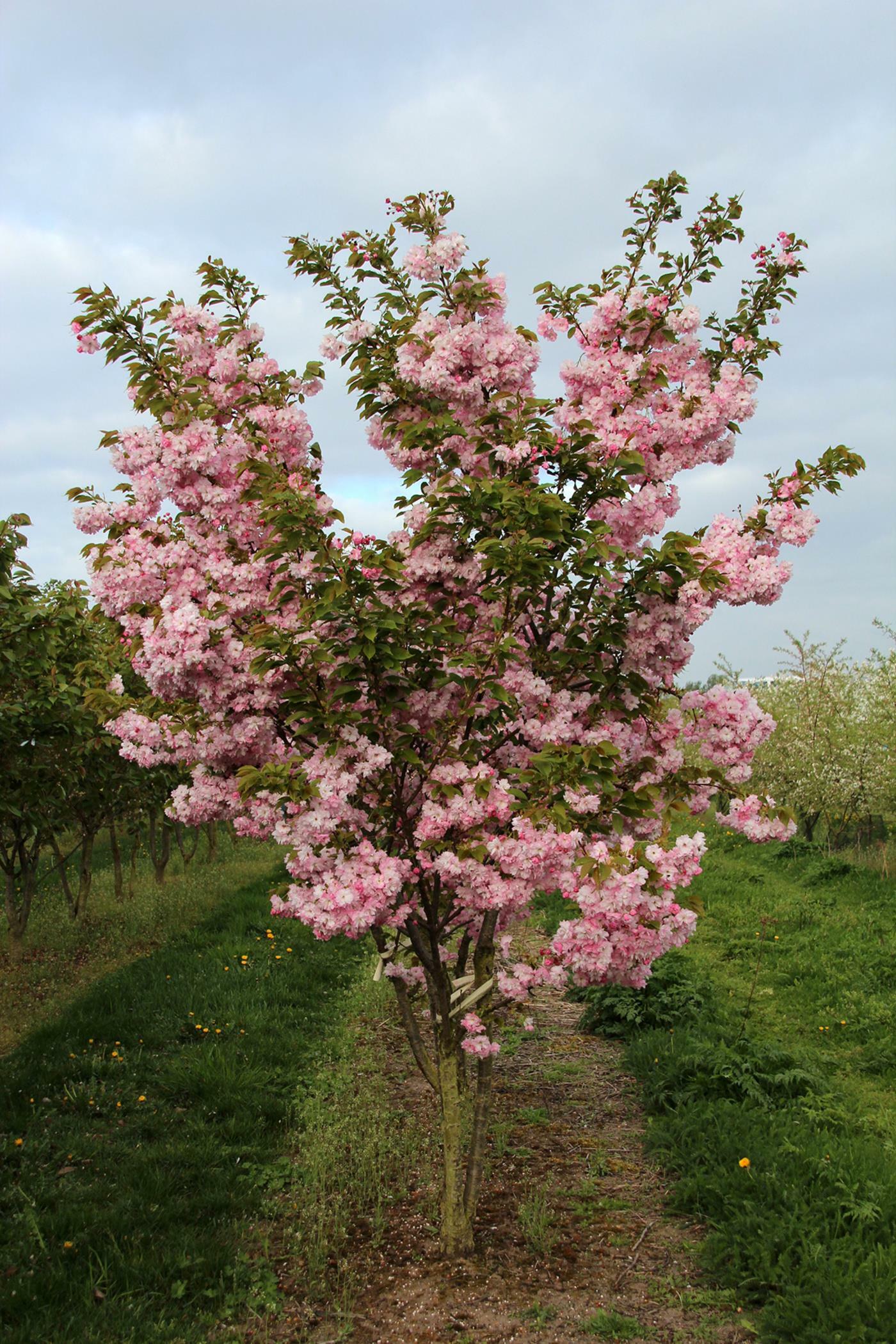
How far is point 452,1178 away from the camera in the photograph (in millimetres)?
5141

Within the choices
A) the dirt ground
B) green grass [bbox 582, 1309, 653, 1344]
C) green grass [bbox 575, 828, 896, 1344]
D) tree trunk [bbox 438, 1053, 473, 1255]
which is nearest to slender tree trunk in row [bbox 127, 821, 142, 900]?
green grass [bbox 575, 828, 896, 1344]

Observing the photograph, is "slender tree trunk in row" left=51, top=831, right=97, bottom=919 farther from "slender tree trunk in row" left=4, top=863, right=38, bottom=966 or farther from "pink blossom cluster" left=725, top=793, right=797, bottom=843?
"pink blossom cluster" left=725, top=793, right=797, bottom=843

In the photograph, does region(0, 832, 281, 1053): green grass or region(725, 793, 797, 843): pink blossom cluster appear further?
region(0, 832, 281, 1053): green grass

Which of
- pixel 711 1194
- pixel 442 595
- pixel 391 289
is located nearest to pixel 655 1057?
pixel 711 1194

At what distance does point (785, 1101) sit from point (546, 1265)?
8.08 feet

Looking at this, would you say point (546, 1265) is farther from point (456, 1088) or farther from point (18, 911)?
point (18, 911)

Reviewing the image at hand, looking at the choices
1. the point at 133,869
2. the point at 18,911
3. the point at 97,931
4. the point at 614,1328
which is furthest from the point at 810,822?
the point at 614,1328

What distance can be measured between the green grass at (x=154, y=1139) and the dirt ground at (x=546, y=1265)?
0.60 m

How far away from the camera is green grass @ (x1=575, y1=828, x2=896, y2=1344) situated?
4.63m

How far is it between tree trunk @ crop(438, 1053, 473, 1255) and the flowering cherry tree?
2 centimetres

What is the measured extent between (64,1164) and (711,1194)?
398 cm

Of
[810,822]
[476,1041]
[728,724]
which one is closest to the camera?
[476,1041]

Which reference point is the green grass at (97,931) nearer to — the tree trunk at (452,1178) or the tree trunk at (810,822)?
the tree trunk at (452,1178)

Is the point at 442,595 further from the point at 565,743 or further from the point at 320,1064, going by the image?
the point at 320,1064
